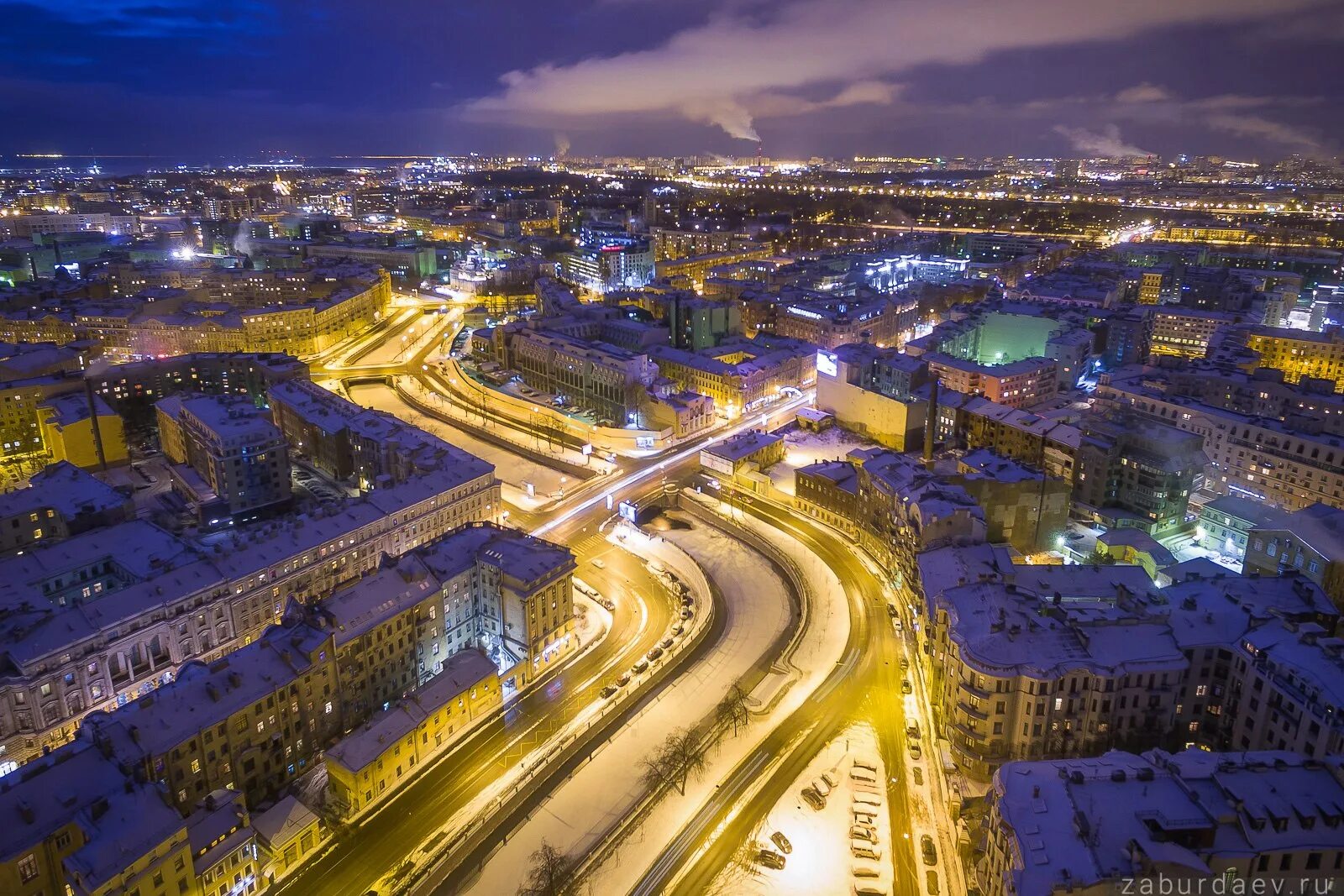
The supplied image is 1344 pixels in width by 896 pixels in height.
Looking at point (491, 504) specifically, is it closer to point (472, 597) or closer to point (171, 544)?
point (472, 597)

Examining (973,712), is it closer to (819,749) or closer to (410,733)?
(819,749)

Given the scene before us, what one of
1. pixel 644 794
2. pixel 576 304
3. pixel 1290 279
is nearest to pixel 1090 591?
pixel 644 794

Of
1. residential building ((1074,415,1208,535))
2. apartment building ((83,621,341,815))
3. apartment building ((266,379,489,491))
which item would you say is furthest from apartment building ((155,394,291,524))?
residential building ((1074,415,1208,535))

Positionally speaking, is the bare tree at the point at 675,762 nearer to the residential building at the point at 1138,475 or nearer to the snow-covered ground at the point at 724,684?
the snow-covered ground at the point at 724,684

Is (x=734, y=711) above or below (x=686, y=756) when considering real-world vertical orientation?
above

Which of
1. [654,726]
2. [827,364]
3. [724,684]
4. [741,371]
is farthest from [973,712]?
[827,364]

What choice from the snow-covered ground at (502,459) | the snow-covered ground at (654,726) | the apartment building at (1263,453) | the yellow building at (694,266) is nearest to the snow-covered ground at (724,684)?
the snow-covered ground at (654,726)
